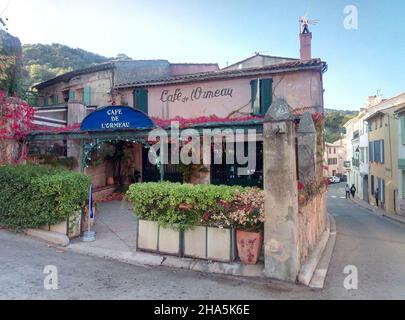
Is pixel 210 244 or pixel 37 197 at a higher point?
pixel 37 197

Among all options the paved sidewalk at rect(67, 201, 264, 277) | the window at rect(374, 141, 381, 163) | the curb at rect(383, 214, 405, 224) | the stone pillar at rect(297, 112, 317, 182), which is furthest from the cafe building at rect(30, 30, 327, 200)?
the window at rect(374, 141, 381, 163)

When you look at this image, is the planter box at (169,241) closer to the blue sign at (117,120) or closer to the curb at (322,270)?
the curb at (322,270)

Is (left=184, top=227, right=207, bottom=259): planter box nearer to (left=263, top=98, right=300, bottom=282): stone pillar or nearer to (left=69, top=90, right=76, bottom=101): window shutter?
(left=263, top=98, right=300, bottom=282): stone pillar

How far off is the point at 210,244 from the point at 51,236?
4058 mm

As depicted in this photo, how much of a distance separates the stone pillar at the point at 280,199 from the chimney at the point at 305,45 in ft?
36.5

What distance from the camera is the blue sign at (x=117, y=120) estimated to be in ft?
33.0

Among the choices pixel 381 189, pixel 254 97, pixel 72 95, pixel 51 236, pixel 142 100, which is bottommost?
pixel 381 189

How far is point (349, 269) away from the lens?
274 inches

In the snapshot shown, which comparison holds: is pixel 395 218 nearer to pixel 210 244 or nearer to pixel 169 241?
pixel 210 244

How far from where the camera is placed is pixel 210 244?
6.25m

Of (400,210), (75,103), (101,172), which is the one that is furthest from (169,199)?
(400,210)

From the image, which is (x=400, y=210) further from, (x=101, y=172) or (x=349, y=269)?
(x=101, y=172)

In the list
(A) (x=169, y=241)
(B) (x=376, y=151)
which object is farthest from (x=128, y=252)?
(B) (x=376, y=151)

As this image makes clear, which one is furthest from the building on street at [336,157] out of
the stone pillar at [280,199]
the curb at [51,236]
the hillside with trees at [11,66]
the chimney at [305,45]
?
the curb at [51,236]
